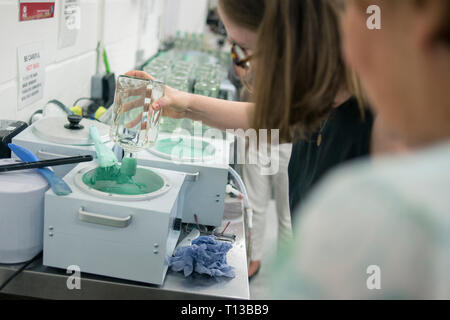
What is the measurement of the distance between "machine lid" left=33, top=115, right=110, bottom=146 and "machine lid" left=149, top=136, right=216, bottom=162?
17 centimetres

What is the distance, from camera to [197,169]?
136 cm

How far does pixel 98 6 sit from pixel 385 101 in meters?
2.02

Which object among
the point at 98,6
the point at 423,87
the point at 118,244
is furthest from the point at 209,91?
the point at 423,87

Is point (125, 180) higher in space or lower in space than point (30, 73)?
lower

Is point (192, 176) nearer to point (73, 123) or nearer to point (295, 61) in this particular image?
point (73, 123)

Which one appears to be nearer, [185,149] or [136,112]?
[136,112]

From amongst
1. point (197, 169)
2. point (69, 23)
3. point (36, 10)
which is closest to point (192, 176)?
point (197, 169)

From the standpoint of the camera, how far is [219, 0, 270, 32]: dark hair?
95cm

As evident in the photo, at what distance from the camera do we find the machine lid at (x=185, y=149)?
1.37 m

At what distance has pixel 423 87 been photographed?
0.35m

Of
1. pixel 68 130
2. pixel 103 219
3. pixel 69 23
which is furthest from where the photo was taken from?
pixel 69 23

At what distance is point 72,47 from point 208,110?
77cm

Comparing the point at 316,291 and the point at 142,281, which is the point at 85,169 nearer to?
the point at 142,281

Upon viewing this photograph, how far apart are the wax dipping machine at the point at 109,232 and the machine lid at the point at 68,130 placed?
0.19 meters
